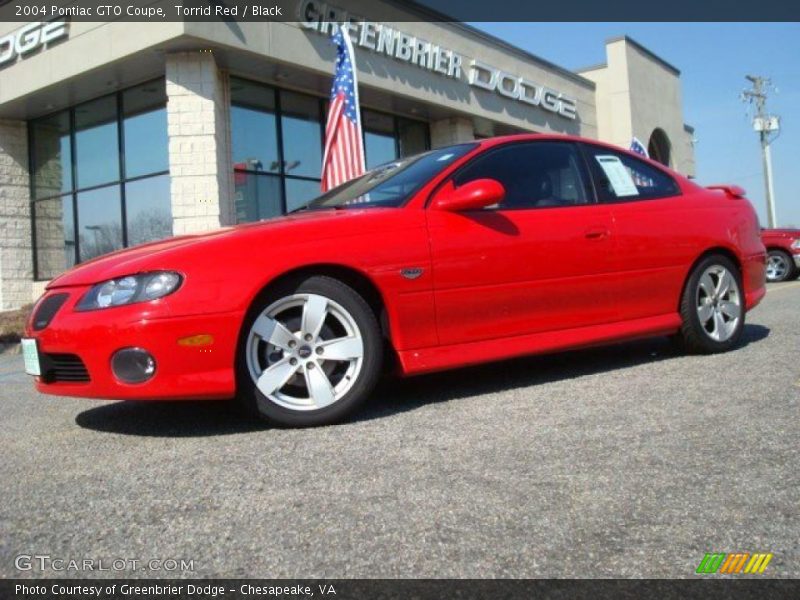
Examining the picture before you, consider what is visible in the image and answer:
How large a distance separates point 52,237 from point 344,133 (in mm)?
7142

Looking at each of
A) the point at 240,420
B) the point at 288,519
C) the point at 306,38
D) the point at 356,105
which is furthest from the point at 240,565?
the point at 306,38

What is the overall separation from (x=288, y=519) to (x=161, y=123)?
11.1m

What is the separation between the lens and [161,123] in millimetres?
11938

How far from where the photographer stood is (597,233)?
13.7ft

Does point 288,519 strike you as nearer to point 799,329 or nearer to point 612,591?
point 612,591

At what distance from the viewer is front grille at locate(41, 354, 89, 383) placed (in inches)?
125

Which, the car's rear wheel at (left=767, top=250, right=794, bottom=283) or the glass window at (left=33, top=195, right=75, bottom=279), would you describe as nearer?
the glass window at (left=33, top=195, right=75, bottom=279)

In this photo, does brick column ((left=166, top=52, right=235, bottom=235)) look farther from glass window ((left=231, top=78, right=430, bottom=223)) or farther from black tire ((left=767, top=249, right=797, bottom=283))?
black tire ((left=767, top=249, right=797, bottom=283))

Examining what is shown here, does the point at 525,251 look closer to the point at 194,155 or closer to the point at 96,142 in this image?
the point at 194,155

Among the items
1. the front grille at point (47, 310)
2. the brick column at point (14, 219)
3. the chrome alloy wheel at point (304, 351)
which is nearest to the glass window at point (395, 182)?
the chrome alloy wheel at point (304, 351)

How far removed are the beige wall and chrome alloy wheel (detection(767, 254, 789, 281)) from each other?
735 cm

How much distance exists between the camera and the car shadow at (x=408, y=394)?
340 cm

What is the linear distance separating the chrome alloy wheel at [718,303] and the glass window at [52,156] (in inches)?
475

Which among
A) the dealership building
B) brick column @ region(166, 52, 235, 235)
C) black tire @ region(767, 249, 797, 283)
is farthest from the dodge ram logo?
black tire @ region(767, 249, 797, 283)
